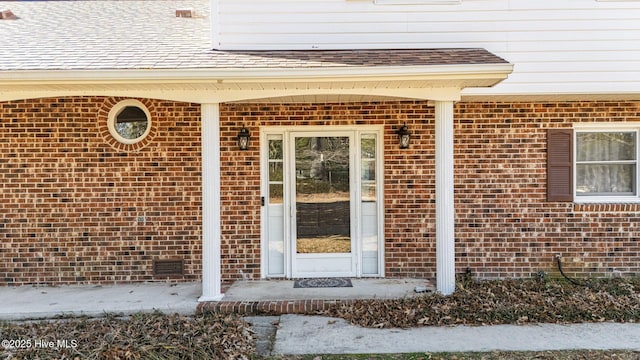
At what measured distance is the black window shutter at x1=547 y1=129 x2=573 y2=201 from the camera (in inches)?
248

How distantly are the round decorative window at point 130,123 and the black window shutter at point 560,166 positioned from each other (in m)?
5.55

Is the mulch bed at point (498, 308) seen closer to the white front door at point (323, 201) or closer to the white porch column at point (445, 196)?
the white porch column at point (445, 196)

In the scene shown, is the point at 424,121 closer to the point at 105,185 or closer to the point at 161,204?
the point at 161,204

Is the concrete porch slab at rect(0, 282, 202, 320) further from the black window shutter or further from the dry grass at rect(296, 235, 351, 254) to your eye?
the black window shutter

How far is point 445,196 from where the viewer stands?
5359 mm

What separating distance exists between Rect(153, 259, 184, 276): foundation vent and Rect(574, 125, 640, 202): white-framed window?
5662mm

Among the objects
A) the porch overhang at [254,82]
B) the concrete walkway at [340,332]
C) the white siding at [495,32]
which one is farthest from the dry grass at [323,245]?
the white siding at [495,32]

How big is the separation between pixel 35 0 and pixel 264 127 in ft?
21.2

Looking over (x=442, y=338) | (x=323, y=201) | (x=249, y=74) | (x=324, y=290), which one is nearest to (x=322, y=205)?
(x=323, y=201)

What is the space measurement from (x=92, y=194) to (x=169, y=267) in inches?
57.0

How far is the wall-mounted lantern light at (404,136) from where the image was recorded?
621 cm

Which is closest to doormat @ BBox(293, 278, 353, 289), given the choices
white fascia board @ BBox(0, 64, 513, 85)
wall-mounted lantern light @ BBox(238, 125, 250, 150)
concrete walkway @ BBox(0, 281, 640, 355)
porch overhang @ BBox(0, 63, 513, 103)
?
concrete walkway @ BBox(0, 281, 640, 355)

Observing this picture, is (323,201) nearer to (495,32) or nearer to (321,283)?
(321,283)

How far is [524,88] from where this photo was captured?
19.2 feet
